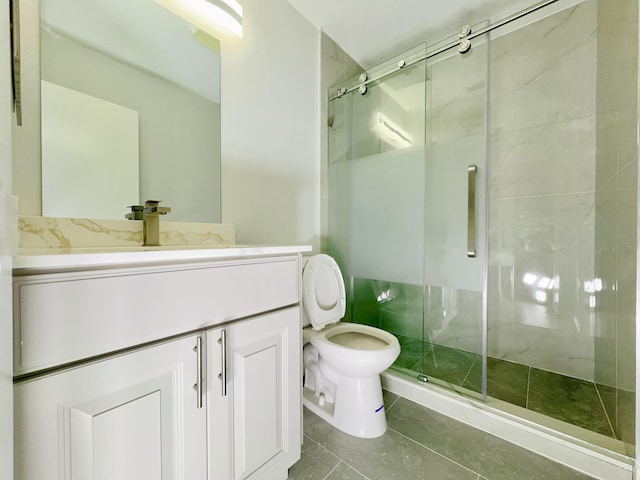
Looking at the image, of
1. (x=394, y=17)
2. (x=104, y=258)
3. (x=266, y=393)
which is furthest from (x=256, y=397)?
(x=394, y=17)

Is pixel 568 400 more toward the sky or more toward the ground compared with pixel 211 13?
more toward the ground

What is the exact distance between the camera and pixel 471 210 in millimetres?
1492

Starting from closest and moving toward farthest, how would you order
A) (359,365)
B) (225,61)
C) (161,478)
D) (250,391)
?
(161,478), (250,391), (359,365), (225,61)

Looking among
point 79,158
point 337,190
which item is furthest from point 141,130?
point 337,190

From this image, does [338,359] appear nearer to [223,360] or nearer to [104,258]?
[223,360]

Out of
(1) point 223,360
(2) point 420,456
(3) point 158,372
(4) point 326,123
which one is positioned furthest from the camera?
(4) point 326,123

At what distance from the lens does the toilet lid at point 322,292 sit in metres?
1.40

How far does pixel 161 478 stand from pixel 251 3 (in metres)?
2.07

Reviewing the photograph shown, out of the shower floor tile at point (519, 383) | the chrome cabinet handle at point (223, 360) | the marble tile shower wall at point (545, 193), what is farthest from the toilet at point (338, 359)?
the marble tile shower wall at point (545, 193)

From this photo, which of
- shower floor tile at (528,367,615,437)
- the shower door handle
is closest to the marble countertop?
the shower door handle

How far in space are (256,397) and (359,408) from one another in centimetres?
64

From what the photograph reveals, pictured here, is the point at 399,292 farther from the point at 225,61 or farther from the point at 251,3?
the point at 251,3

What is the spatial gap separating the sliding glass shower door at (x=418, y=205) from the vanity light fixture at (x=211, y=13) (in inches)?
33.0

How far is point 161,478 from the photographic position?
25.9 inches
